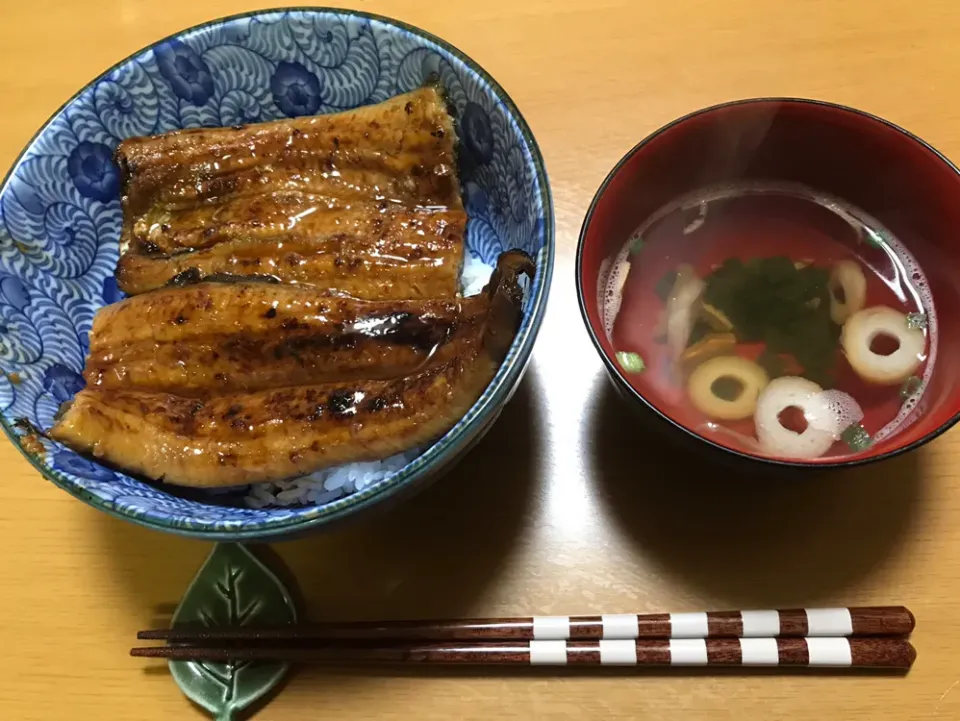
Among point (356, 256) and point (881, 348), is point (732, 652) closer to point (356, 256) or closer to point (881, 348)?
point (881, 348)

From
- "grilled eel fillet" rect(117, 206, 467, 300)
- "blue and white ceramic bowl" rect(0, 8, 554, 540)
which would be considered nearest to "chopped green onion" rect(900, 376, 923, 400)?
"blue and white ceramic bowl" rect(0, 8, 554, 540)

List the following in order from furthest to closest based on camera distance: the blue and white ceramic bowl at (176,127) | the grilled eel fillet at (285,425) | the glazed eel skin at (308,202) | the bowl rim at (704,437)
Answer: the glazed eel skin at (308,202) → the blue and white ceramic bowl at (176,127) → the grilled eel fillet at (285,425) → the bowl rim at (704,437)

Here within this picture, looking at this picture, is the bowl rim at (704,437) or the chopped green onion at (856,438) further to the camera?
the chopped green onion at (856,438)

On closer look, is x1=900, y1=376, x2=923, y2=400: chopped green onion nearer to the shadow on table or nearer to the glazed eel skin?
the shadow on table

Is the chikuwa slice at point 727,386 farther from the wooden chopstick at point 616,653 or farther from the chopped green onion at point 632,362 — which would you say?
the wooden chopstick at point 616,653

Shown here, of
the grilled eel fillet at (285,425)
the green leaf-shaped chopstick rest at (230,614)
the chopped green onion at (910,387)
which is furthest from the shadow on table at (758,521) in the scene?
the green leaf-shaped chopstick rest at (230,614)

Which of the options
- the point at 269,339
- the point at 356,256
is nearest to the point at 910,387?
the point at 356,256
